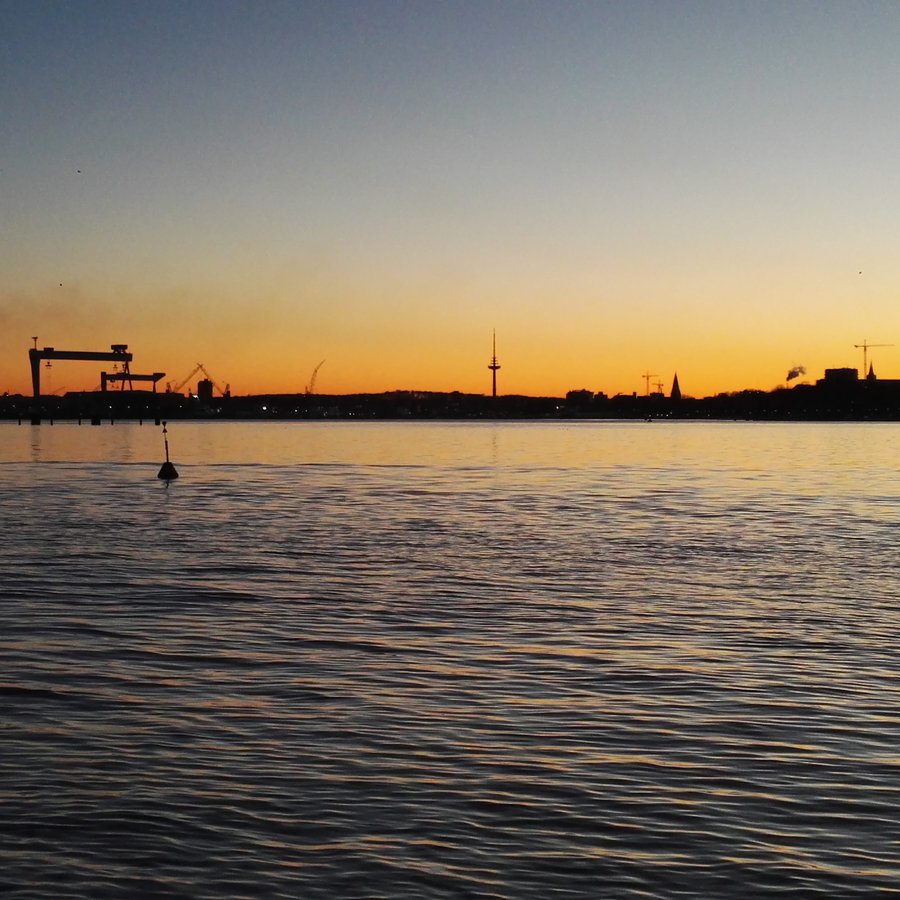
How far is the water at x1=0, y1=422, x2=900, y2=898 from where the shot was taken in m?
9.40

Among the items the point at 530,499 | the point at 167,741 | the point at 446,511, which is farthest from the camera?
the point at 530,499

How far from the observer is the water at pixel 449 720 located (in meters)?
9.40

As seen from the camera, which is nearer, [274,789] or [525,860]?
[525,860]

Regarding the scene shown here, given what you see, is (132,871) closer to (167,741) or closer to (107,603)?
(167,741)

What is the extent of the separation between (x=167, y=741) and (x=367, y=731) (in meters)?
2.09

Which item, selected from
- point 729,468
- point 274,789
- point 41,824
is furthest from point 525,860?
point 729,468

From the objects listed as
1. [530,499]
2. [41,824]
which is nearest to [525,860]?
[41,824]

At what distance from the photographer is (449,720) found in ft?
46.0

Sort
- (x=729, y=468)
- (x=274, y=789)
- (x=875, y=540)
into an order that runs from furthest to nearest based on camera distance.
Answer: (x=729, y=468)
(x=875, y=540)
(x=274, y=789)

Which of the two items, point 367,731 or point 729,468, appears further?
point 729,468

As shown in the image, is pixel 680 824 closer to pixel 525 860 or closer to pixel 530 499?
pixel 525 860

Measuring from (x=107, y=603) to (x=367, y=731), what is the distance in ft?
38.5

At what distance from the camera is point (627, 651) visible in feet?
60.5

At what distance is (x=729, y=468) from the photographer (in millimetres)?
94812
